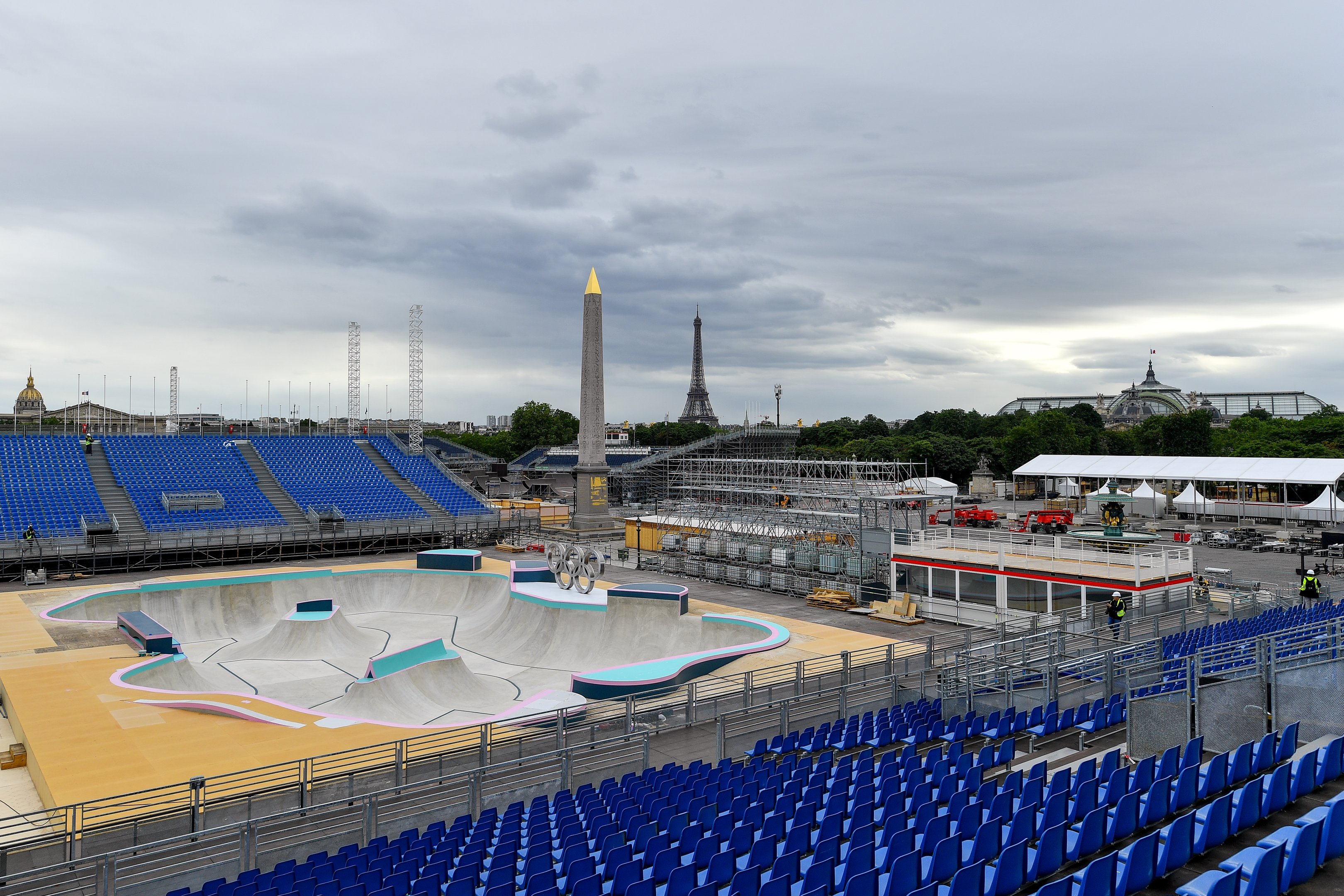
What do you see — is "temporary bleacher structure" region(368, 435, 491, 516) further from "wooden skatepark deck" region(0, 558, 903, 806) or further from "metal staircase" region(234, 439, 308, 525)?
"wooden skatepark deck" region(0, 558, 903, 806)

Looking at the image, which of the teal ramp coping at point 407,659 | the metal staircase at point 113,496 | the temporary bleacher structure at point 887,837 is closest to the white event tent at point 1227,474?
the teal ramp coping at point 407,659

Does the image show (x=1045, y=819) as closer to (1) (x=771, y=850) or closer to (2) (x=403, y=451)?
(1) (x=771, y=850)

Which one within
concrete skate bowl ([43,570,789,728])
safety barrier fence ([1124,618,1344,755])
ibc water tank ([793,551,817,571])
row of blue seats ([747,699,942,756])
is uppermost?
safety barrier fence ([1124,618,1344,755])

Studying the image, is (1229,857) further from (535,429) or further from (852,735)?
(535,429)

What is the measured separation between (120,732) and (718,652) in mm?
14741

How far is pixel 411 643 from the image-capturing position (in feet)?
107

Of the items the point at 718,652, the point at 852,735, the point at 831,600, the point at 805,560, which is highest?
the point at 805,560

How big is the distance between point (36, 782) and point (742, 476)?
49275 mm

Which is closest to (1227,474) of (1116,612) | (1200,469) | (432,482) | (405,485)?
(1200,469)

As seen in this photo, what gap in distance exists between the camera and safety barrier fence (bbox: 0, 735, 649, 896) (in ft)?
36.4

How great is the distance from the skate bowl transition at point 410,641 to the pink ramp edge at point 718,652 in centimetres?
6

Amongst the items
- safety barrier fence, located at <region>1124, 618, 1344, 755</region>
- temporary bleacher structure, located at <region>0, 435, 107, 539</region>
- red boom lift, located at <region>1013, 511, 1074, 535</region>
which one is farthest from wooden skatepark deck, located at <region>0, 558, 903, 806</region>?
red boom lift, located at <region>1013, 511, 1074, 535</region>

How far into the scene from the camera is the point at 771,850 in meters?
10.0

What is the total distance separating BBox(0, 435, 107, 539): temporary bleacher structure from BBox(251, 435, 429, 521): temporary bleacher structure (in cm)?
1050
